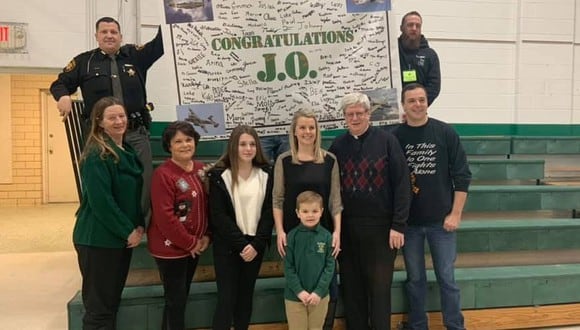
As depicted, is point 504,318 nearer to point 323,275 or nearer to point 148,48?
point 323,275

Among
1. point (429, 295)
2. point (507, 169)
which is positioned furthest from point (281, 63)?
point (507, 169)

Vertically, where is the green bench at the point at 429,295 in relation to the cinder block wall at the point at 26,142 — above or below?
below

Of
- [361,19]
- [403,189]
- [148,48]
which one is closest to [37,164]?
[148,48]

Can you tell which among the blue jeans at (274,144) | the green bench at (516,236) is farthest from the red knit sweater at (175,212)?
the green bench at (516,236)

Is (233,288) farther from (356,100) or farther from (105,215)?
(356,100)

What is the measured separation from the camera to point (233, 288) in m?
2.50

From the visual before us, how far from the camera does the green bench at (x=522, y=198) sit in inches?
159

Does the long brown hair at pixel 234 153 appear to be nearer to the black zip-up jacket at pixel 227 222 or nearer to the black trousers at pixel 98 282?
the black zip-up jacket at pixel 227 222

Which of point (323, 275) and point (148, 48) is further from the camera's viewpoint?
point (148, 48)

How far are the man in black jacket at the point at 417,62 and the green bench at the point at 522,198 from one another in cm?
109

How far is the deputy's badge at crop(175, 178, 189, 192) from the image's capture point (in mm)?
2448

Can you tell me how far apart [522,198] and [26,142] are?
7961mm

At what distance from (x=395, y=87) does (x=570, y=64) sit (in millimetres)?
3844

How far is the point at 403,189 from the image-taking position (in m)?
2.53
